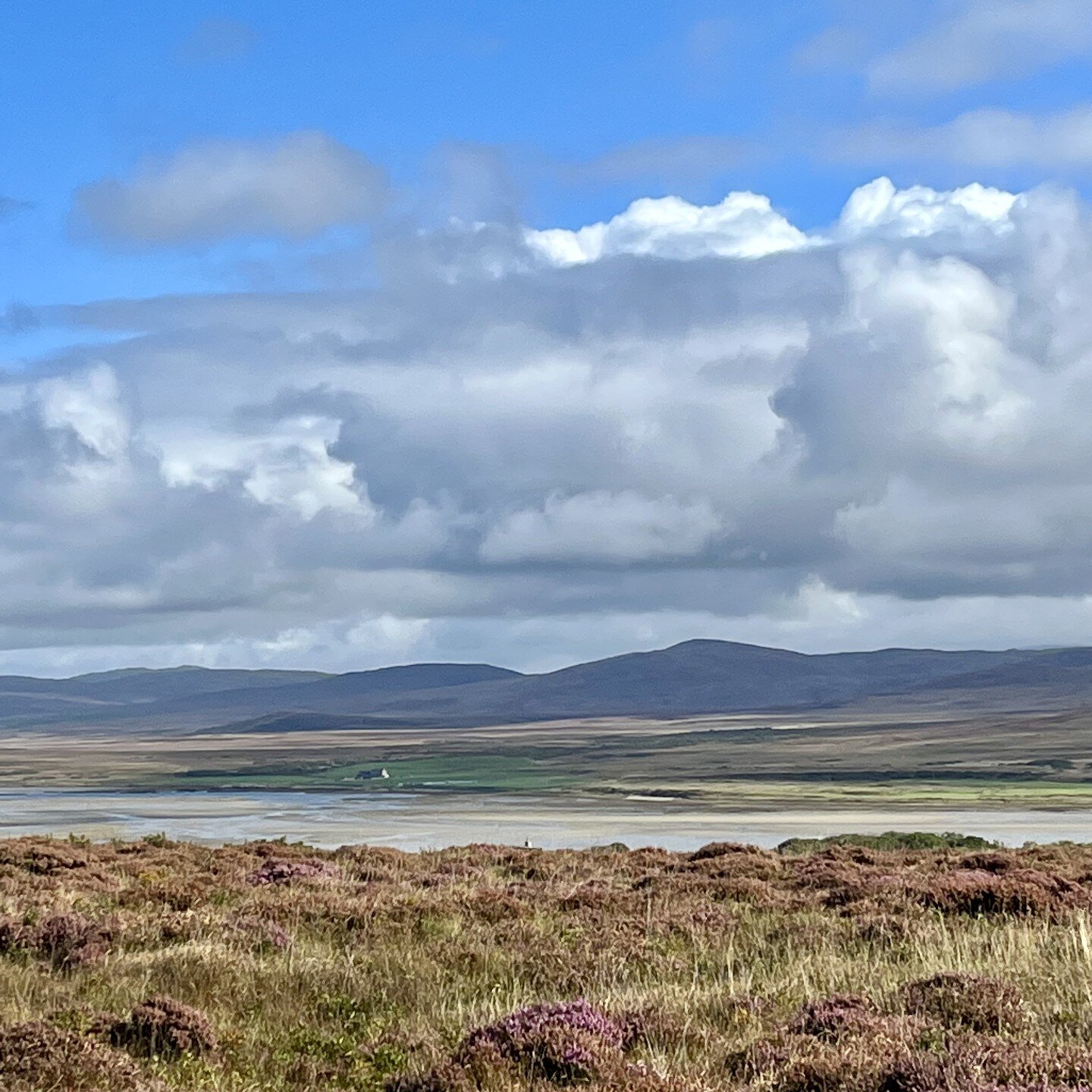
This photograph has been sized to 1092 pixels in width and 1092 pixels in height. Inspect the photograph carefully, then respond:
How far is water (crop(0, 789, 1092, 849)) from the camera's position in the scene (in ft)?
192

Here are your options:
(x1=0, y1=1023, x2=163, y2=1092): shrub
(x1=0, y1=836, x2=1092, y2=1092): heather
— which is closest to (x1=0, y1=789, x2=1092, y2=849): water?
(x1=0, y1=836, x2=1092, y2=1092): heather

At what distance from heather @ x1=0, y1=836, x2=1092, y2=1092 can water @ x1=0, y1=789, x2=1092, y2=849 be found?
101 feet

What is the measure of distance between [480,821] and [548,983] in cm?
6116

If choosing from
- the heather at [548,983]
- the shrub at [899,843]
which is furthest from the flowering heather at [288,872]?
the shrub at [899,843]

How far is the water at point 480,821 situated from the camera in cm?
5838

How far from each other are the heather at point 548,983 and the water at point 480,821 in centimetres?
3090

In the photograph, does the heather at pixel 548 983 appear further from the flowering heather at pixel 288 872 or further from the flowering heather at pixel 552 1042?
the flowering heather at pixel 288 872

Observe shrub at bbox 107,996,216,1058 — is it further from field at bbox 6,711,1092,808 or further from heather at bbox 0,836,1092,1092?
field at bbox 6,711,1092,808

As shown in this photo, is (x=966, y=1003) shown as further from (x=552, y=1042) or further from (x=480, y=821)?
(x=480, y=821)

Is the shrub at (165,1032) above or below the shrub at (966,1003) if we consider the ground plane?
above

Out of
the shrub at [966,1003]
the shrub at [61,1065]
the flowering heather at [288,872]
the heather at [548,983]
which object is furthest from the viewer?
the flowering heather at [288,872]

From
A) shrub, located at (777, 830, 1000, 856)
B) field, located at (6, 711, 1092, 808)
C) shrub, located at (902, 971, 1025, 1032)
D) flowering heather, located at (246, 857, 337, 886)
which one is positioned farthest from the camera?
field, located at (6, 711, 1092, 808)


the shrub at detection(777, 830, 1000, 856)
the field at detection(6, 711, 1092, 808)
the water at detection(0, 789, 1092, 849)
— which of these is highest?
the shrub at detection(777, 830, 1000, 856)

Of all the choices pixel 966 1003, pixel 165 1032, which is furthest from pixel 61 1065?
pixel 966 1003
